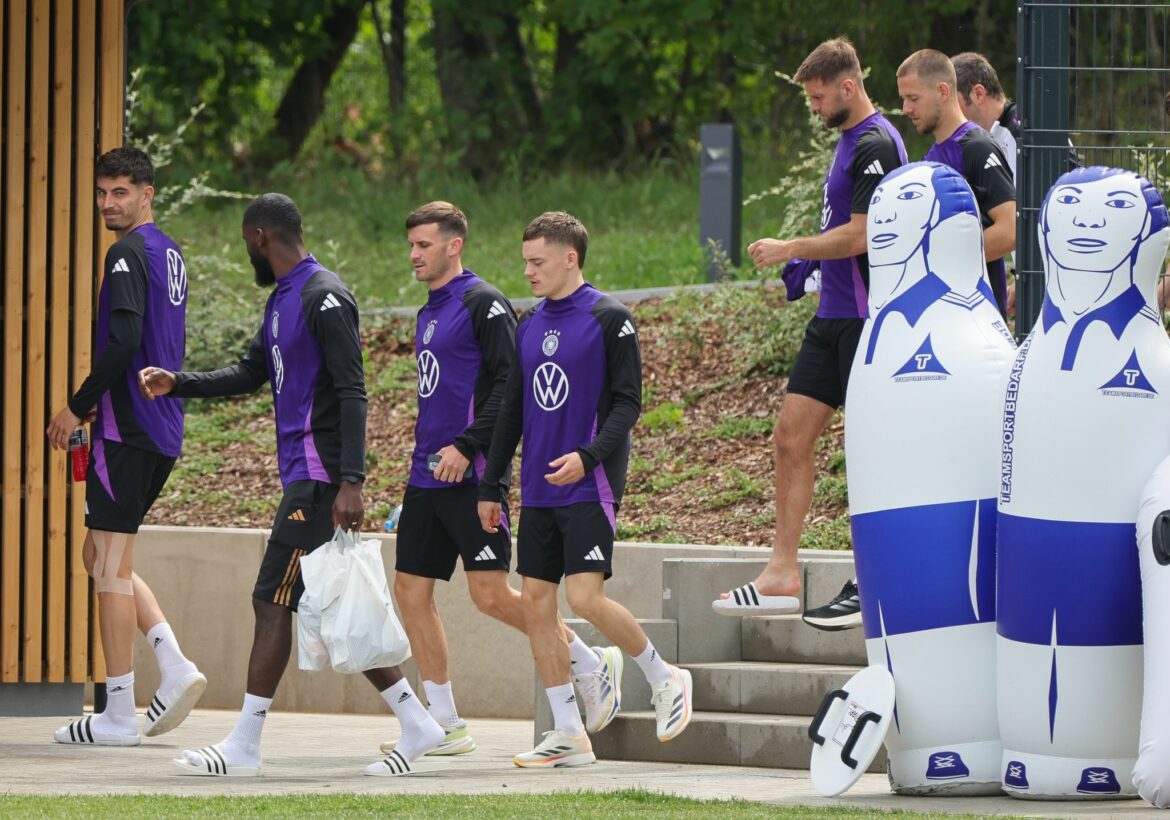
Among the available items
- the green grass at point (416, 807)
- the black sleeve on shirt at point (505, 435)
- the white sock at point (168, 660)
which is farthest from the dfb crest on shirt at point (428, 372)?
the green grass at point (416, 807)

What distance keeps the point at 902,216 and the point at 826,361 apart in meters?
1.25

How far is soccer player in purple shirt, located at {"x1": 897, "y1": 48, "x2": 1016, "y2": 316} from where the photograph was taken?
24.6ft

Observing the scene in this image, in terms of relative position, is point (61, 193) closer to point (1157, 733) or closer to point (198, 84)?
point (1157, 733)

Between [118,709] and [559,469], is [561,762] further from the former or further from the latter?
[118,709]

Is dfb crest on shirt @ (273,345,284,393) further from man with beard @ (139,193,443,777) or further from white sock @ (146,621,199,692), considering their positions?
white sock @ (146,621,199,692)

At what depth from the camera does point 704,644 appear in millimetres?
8414

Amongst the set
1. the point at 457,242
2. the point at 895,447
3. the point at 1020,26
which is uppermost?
the point at 1020,26

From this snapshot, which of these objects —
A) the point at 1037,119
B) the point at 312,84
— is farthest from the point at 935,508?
the point at 312,84

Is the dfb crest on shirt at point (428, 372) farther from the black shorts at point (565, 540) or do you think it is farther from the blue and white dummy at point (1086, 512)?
the blue and white dummy at point (1086, 512)

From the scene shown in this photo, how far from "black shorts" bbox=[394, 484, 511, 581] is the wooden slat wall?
78.9 inches

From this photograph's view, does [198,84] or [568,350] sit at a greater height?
[198,84]

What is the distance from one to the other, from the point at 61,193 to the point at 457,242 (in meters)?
2.23

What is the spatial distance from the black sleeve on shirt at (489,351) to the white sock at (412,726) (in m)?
1.01

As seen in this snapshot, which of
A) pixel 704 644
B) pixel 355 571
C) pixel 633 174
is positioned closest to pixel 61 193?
pixel 355 571
